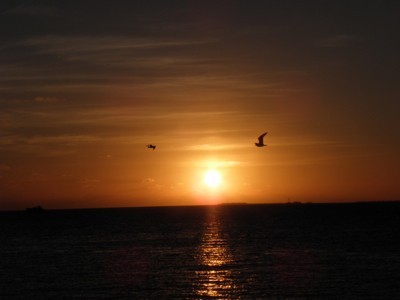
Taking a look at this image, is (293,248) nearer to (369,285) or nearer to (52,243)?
(369,285)

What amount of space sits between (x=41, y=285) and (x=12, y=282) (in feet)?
12.4

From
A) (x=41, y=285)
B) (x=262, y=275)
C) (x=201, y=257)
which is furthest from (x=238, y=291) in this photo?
(x=201, y=257)

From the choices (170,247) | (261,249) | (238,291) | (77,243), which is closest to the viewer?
(238,291)

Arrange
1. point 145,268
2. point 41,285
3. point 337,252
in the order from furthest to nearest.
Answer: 1. point 337,252
2. point 145,268
3. point 41,285

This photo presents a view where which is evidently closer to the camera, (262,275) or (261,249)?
(262,275)

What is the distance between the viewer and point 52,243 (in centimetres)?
10975

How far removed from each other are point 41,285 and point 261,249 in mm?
38794

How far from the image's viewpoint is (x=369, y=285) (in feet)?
173

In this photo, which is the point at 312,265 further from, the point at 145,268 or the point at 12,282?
the point at 12,282

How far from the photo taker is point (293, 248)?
8862 centimetres

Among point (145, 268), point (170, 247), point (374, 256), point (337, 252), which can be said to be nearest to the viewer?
point (145, 268)

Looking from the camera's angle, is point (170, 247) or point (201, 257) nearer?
point (201, 257)

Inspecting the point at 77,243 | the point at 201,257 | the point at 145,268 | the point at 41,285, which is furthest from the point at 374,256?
the point at 77,243

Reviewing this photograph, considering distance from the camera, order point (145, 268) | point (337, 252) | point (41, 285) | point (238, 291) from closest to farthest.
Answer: point (238, 291)
point (41, 285)
point (145, 268)
point (337, 252)
